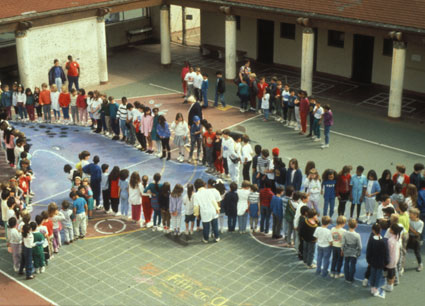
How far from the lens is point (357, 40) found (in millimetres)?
30359

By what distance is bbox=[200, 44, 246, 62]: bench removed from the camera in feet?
114

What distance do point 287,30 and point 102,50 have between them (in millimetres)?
9333

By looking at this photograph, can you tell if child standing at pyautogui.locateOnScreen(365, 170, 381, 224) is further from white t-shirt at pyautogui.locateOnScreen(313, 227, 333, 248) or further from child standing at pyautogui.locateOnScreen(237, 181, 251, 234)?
child standing at pyautogui.locateOnScreen(237, 181, 251, 234)

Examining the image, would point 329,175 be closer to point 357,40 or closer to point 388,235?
point 388,235

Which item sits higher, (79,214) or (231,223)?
(79,214)

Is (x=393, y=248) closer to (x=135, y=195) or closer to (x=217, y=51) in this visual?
(x=135, y=195)

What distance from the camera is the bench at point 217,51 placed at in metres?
34.7

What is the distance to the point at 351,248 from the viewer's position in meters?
15.1

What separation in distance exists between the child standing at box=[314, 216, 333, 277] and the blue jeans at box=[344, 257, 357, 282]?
0.46 metres

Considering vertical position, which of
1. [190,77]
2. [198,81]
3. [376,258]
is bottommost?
[376,258]

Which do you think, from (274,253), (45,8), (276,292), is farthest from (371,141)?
(45,8)

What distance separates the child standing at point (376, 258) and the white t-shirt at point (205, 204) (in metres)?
4.27

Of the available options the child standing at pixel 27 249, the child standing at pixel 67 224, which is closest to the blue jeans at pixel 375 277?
the child standing at pixel 67 224

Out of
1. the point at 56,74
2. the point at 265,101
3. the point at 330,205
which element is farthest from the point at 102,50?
the point at 330,205
